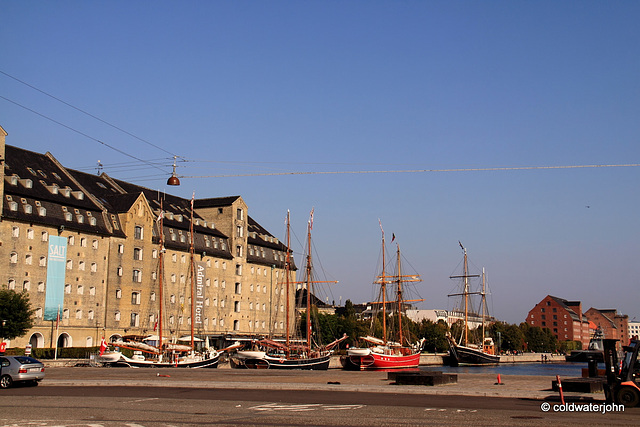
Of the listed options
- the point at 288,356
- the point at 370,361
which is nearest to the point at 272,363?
the point at 288,356

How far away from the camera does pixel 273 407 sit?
25094 millimetres

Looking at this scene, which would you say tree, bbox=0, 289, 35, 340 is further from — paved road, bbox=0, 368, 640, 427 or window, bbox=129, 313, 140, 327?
paved road, bbox=0, 368, 640, 427

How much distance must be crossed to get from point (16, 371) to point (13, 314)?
4107cm

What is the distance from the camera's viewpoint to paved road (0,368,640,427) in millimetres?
20828

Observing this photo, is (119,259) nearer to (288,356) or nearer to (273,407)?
(288,356)

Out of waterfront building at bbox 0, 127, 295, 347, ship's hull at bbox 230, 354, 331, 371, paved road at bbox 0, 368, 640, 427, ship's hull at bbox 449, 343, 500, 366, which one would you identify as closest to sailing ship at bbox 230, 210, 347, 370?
ship's hull at bbox 230, 354, 331, 371

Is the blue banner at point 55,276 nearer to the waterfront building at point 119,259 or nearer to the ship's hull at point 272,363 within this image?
the waterfront building at point 119,259

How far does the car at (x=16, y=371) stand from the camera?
3356 centimetres

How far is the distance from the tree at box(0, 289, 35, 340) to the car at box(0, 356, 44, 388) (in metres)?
39.3

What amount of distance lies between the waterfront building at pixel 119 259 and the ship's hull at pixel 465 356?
116 feet

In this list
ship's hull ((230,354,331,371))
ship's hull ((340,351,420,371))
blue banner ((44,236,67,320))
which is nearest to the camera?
ship's hull ((230,354,331,371))

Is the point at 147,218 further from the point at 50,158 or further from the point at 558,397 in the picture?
the point at 558,397

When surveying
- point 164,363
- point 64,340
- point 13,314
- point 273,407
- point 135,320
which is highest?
point 13,314

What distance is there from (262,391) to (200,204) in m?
91.4
